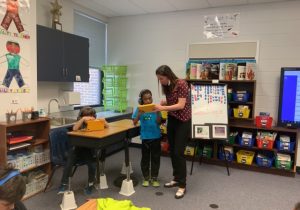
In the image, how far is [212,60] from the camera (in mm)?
4367

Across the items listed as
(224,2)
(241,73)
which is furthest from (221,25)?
(241,73)

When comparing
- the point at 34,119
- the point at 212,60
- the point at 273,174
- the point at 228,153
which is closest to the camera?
the point at 34,119

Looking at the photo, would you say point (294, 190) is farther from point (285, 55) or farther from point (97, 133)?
point (97, 133)

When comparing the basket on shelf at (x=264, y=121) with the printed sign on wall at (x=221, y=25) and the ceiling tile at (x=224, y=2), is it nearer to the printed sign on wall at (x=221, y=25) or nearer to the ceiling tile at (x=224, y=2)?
the printed sign on wall at (x=221, y=25)

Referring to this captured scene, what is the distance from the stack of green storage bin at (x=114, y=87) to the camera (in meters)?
4.88

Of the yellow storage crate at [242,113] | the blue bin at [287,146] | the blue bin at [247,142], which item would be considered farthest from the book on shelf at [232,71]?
the blue bin at [287,146]

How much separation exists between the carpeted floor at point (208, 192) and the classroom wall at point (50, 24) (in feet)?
3.66

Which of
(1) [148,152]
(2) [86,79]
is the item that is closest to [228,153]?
(1) [148,152]

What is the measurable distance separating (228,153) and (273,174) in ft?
2.30

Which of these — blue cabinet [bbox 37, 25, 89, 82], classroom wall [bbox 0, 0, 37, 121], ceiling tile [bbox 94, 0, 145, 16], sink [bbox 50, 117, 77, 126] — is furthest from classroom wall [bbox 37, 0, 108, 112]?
classroom wall [bbox 0, 0, 37, 121]

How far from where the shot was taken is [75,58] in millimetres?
3869

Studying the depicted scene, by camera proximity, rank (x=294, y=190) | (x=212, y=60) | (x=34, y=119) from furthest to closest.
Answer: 1. (x=212, y=60)
2. (x=294, y=190)
3. (x=34, y=119)

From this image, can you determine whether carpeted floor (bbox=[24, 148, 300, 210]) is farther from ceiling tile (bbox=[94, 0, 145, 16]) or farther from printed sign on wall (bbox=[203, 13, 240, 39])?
ceiling tile (bbox=[94, 0, 145, 16])

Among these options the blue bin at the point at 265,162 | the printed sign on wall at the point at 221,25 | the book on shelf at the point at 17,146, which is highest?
the printed sign on wall at the point at 221,25
